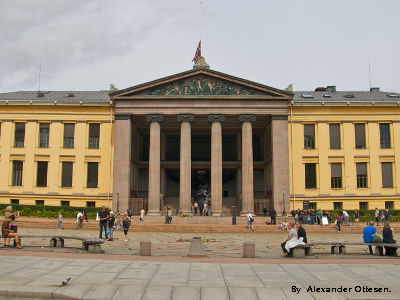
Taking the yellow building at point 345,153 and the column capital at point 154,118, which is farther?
the yellow building at point 345,153

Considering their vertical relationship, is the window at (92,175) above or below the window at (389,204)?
above

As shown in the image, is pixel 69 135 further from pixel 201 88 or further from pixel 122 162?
pixel 201 88

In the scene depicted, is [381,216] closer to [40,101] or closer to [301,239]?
[301,239]

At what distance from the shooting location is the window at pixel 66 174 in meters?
50.6

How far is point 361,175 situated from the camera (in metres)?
50.7

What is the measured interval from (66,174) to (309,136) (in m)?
30.0

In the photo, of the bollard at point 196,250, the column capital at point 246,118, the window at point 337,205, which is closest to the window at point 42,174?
the column capital at point 246,118

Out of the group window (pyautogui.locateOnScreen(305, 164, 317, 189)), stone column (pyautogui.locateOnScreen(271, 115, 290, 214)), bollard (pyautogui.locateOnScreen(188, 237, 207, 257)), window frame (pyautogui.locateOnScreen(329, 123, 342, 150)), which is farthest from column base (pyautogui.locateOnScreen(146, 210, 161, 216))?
bollard (pyautogui.locateOnScreen(188, 237, 207, 257))

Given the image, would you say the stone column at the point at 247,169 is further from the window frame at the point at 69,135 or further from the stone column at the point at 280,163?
the window frame at the point at 69,135

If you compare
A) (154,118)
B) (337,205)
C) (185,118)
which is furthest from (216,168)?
(337,205)

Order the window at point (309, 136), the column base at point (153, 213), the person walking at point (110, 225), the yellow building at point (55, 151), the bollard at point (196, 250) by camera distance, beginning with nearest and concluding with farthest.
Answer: the bollard at point (196, 250) < the person walking at point (110, 225) < the column base at point (153, 213) < the yellow building at point (55, 151) < the window at point (309, 136)

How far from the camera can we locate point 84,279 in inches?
544

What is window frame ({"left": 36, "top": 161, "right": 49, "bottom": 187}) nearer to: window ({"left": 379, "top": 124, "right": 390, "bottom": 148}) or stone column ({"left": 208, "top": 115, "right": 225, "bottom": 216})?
stone column ({"left": 208, "top": 115, "right": 225, "bottom": 216})

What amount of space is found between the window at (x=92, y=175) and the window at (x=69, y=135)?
11.8 ft
